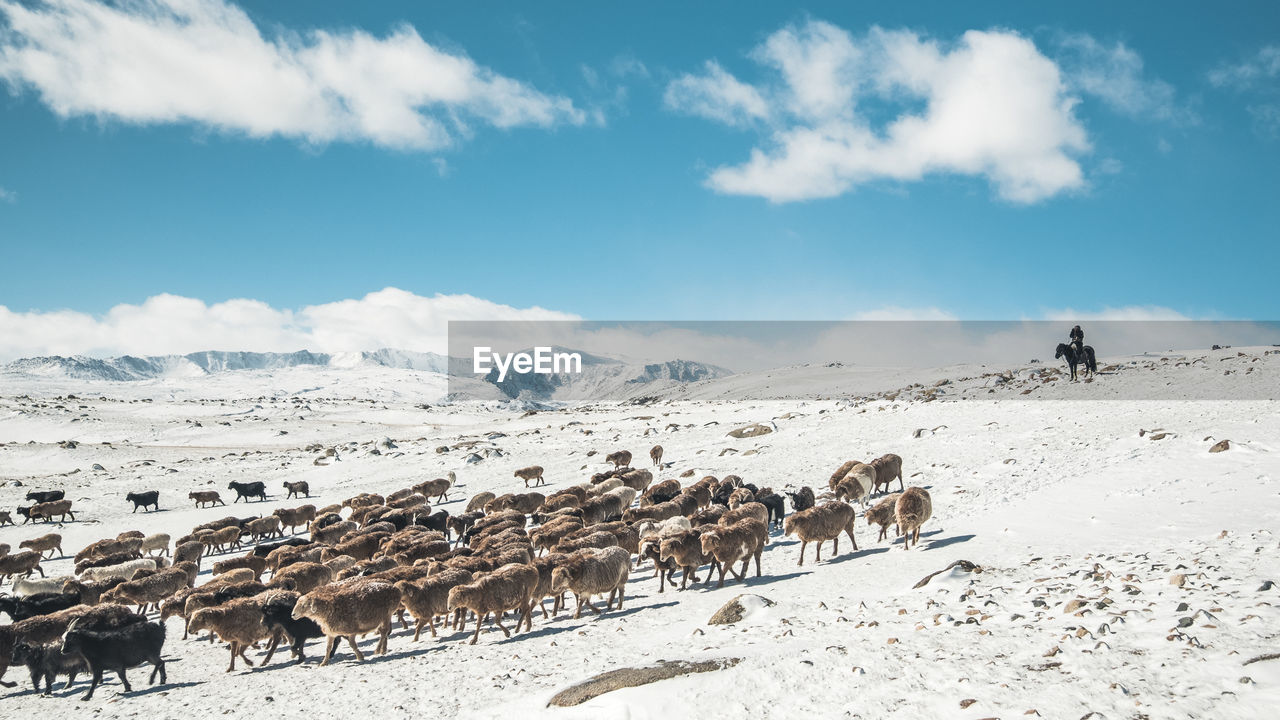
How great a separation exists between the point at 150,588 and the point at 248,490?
68.2 ft

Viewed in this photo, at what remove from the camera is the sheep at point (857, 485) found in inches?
738

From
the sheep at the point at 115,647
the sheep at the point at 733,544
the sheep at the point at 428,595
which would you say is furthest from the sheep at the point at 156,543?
the sheep at the point at 733,544

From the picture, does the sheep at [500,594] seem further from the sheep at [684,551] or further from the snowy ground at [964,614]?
the sheep at [684,551]

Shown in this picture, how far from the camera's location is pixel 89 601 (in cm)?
1545

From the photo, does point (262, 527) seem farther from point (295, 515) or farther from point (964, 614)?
point (964, 614)

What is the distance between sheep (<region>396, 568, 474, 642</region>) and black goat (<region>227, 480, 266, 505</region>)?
26.9 meters

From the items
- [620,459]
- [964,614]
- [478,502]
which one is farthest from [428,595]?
[620,459]

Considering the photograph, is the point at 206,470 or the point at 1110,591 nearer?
the point at 1110,591

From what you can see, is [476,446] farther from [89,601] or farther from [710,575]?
[710,575]

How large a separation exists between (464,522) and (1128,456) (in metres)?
19.2

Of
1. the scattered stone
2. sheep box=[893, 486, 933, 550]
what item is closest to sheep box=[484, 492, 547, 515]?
sheep box=[893, 486, 933, 550]

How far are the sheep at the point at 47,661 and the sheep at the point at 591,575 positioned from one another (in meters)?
7.59

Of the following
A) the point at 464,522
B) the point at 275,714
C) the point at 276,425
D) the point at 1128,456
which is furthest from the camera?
the point at 276,425

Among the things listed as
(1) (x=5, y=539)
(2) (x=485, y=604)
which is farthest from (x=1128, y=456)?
(1) (x=5, y=539)
